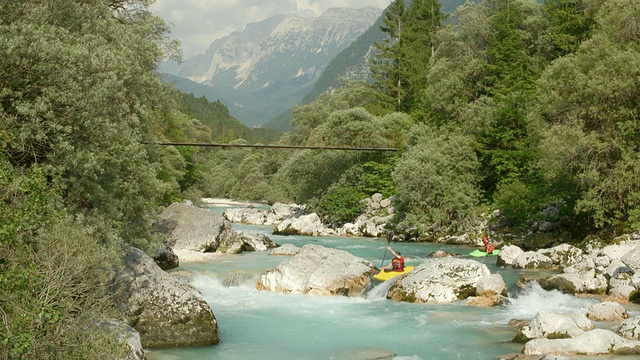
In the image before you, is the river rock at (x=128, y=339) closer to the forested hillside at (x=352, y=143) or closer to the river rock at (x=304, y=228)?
the forested hillside at (x=352, y=143)

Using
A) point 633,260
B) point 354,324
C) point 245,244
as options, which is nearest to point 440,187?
point 245,244

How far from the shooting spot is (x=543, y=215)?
29.0m

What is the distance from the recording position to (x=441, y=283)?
1828cm

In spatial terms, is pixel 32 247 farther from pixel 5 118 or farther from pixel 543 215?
pixel 543 215

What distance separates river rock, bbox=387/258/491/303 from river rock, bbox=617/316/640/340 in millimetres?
5507

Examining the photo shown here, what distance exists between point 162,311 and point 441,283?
356 inches

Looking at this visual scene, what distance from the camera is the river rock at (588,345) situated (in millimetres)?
11586

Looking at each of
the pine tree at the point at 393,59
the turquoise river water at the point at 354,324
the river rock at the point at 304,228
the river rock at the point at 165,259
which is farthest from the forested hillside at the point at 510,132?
the river rock at the point at 165,259

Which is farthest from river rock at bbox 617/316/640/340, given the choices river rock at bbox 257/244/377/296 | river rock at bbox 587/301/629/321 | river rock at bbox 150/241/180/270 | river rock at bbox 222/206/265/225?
river rock at bbox 222/206/265/225

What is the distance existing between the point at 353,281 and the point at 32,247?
12.6 metres

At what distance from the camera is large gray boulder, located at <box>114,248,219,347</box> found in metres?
13.2

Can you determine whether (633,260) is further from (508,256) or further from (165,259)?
(165,259)

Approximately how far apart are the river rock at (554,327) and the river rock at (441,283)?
4603 mm

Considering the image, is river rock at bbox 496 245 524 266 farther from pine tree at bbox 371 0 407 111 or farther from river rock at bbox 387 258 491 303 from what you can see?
pine tree at bbox 371 0 407 111
